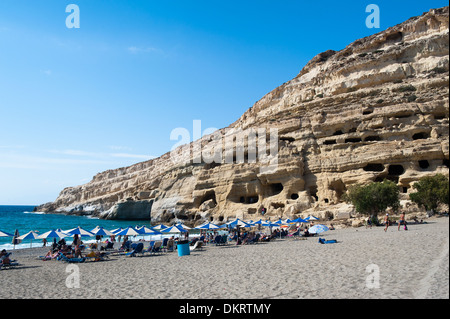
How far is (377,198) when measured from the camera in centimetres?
2720

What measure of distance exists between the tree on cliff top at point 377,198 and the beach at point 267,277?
12185 millimetres

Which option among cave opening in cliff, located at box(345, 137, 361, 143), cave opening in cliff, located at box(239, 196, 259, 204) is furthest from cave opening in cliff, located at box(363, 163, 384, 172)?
cave opening in cliff, located at box(239, 196, 259, 204)

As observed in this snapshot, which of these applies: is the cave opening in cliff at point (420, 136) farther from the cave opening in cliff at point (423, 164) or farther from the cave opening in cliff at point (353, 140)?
the cave opening in cliff at point (353, 140)

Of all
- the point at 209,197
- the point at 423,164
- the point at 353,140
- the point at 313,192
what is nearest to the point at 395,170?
the point at 423,164

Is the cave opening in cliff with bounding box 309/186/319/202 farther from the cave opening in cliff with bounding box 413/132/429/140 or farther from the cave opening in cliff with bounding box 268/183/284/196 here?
the cave opening in cliff with bounding box 413/132/429/140

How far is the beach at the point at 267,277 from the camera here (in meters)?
7.72

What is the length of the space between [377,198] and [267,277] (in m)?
20.5

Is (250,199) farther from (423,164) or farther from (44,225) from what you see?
(44,225)

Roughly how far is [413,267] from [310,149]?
31.7m

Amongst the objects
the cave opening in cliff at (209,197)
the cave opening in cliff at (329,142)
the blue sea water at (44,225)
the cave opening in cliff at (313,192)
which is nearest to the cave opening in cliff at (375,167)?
the cave opening in cliff at (329,142)

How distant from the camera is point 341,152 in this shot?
122ft

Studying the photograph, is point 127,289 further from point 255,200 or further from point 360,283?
point 255,200

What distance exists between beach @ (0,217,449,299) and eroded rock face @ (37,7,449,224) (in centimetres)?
2111
